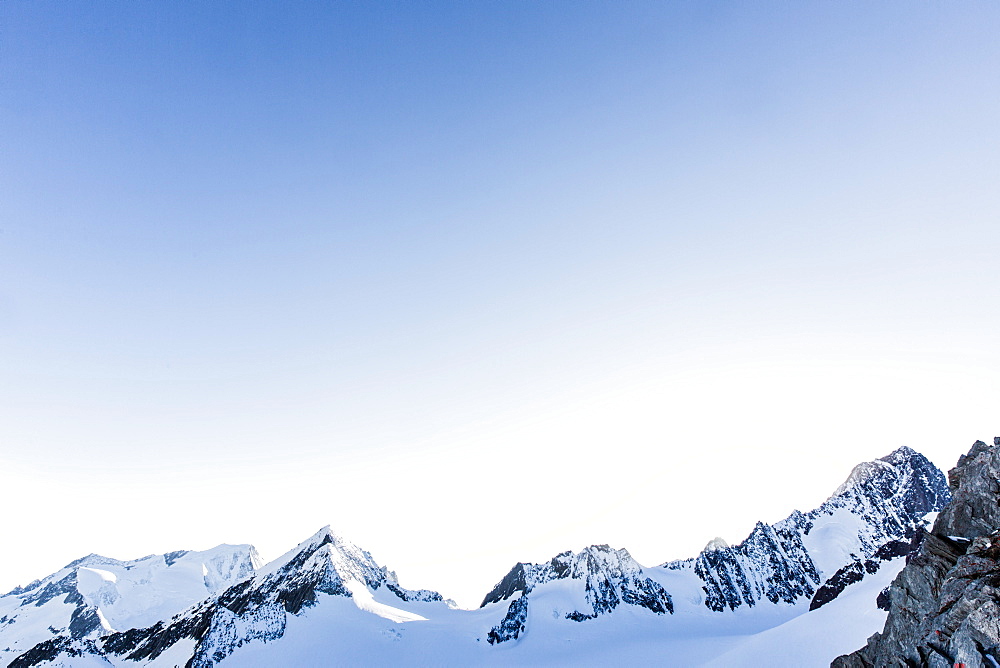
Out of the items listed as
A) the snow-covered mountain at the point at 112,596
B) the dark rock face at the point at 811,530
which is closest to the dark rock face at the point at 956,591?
the dark rock face at the point at 811,530

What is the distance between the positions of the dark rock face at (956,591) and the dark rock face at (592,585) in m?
96.2

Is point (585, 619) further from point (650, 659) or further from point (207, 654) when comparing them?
point (207, 654)

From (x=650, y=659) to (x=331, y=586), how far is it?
68.0 m

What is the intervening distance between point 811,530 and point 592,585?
221 feet

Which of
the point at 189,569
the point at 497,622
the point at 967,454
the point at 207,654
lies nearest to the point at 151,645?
the point at 207,654

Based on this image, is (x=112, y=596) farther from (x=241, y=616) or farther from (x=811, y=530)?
(x=811, y=530)

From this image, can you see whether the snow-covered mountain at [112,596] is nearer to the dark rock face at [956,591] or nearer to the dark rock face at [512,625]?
the dark rock face at [512,625]

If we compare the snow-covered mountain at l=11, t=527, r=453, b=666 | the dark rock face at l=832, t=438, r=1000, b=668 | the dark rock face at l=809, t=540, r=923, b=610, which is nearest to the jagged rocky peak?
the dark rock face at l=809, t=540, r=923, b=610

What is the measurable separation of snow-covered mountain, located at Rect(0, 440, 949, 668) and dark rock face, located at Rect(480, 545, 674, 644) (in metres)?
0.44

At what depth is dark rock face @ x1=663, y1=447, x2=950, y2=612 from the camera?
11338cm

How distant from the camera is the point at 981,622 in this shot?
2047 centimetres

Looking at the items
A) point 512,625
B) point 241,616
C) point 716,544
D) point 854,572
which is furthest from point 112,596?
point 854,572

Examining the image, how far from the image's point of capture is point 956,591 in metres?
24.0

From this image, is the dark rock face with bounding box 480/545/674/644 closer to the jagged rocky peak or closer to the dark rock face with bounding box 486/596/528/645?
the dark rock face with bounding box 486/596/528/645
